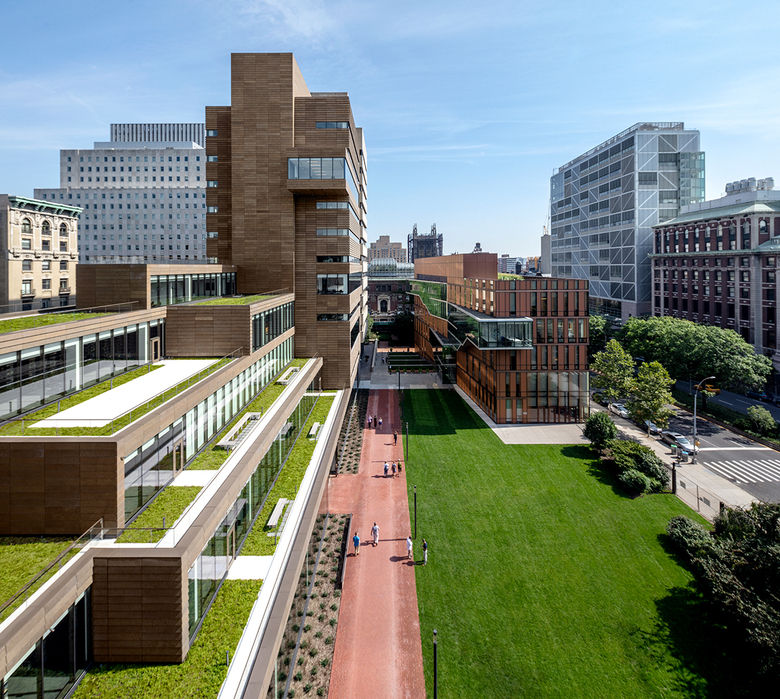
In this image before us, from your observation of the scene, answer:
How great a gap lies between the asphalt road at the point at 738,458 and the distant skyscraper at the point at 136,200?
13508 cm

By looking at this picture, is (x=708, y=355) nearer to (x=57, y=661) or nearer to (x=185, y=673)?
(x=185, y=673)

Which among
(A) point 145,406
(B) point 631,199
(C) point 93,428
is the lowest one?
(C) point 93,428

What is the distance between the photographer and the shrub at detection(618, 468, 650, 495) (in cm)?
3904

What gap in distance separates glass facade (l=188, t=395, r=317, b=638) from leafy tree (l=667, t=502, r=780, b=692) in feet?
77.6

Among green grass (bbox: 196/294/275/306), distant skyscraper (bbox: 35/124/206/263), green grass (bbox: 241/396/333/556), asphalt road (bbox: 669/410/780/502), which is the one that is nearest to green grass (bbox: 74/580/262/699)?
green grass (bbox: 241/396/333/556)

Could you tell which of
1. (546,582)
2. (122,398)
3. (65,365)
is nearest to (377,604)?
(546,582)

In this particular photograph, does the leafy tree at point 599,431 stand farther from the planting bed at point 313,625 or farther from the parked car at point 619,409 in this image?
the planting bed at point 313,625

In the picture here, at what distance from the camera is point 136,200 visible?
462 feet

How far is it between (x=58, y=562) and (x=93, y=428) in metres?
4.78

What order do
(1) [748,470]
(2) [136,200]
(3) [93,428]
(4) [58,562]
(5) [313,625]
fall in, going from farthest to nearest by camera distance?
(2) [136,200] < (1) [748,470] < (5) [313,625] < (3) [93,428] < (4) [58,562]

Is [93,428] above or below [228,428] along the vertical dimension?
above

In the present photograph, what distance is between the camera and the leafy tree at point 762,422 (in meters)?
52.6

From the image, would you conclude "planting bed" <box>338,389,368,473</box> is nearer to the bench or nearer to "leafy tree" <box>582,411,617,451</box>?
the bench

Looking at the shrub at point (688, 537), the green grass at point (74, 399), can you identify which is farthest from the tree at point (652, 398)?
the green grass at point (74, 399)
